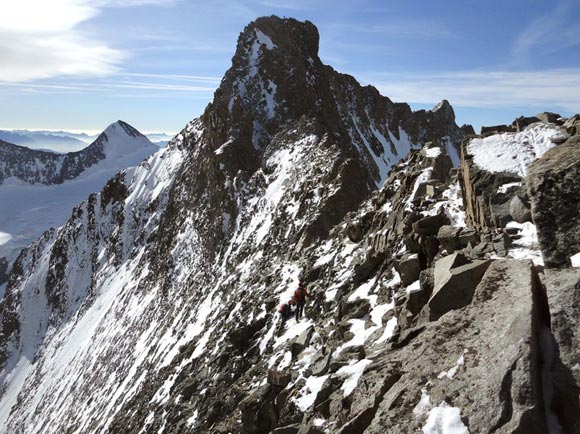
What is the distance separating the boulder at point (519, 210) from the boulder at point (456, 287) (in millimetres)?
2254

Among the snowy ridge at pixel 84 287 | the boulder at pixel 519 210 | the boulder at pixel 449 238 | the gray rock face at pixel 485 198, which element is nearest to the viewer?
the boulder at pixel 519 210

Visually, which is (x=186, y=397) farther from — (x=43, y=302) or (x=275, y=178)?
(x=43, y=302)

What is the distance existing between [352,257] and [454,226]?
6.34 metres

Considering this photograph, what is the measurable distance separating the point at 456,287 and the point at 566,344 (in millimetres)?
2292

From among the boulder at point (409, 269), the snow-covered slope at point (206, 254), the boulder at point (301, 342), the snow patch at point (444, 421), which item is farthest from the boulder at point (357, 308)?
the snow patch at point (444, 421)

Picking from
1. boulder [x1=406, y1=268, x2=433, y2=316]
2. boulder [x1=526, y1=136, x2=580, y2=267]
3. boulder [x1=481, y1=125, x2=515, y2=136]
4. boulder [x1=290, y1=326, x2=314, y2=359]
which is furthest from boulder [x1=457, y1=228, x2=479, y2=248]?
boulder [x1=290, y1=326, x2=314, y2=359]

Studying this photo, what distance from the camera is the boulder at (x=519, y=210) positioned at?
10.1 metres

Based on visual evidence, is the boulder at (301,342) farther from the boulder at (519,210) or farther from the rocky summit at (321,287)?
the boulder at (519,210)

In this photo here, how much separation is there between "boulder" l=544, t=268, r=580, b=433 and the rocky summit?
0.02m

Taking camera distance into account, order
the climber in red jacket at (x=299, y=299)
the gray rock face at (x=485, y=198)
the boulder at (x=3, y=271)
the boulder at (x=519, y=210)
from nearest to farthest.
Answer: the boulder at (x=519, y=210) → the gray rock face at (x=485, y=198) → the climber in red jacket at (x=299, y=299) → the boulder at (x=3, y=271)

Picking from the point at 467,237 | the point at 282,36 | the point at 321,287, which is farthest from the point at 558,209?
the point at 282,36

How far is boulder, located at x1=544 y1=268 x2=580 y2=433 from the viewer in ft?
20.5

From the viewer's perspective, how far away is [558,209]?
24.4 ft

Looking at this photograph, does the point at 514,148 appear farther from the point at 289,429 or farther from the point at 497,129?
the point at 289,429
